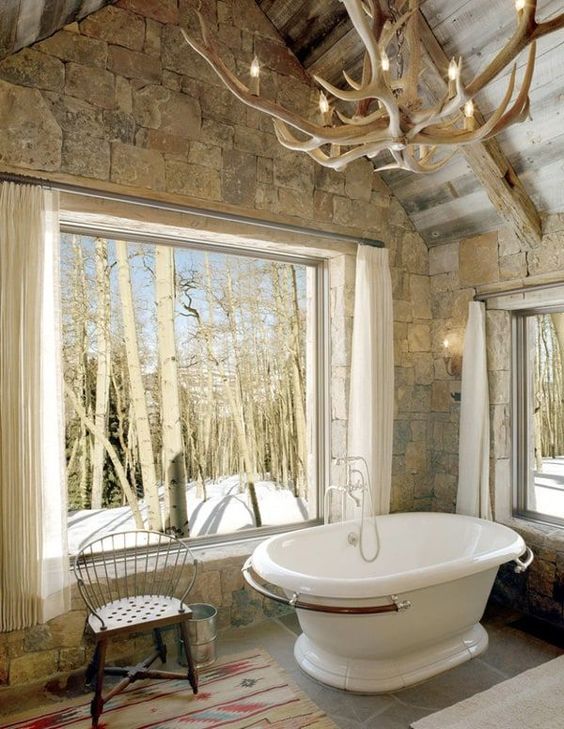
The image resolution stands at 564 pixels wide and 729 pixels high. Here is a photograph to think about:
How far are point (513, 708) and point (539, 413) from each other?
194 centimetres

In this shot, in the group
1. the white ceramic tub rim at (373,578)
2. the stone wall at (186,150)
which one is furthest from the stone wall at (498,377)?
the white ceramic tub rim at (373,578)

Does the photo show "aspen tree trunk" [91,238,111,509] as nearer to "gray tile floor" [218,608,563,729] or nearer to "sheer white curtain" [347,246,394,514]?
"gray tile floor" [218,608,563,729]

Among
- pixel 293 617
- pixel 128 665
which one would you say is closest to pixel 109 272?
pixel 128 665

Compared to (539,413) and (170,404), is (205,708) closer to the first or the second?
(170,404)

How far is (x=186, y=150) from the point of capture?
312cm

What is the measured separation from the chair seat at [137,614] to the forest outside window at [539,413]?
2.53 m

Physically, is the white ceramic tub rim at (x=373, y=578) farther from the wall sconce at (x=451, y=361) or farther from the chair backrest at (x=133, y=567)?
the wall sconce at (x=451, y=361)

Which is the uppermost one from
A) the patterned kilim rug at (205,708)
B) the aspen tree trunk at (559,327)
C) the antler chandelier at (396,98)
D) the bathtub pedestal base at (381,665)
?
the antler chandelier at (396,98)

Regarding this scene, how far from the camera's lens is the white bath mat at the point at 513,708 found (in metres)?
2.36

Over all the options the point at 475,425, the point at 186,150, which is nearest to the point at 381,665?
the point at 475,425

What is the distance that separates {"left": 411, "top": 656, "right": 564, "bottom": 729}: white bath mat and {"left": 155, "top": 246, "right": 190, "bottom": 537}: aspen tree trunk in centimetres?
178

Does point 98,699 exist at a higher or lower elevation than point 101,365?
lower

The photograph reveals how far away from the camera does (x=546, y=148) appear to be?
10.2 ft

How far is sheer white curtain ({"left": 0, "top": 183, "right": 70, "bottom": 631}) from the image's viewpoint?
2551 mm
